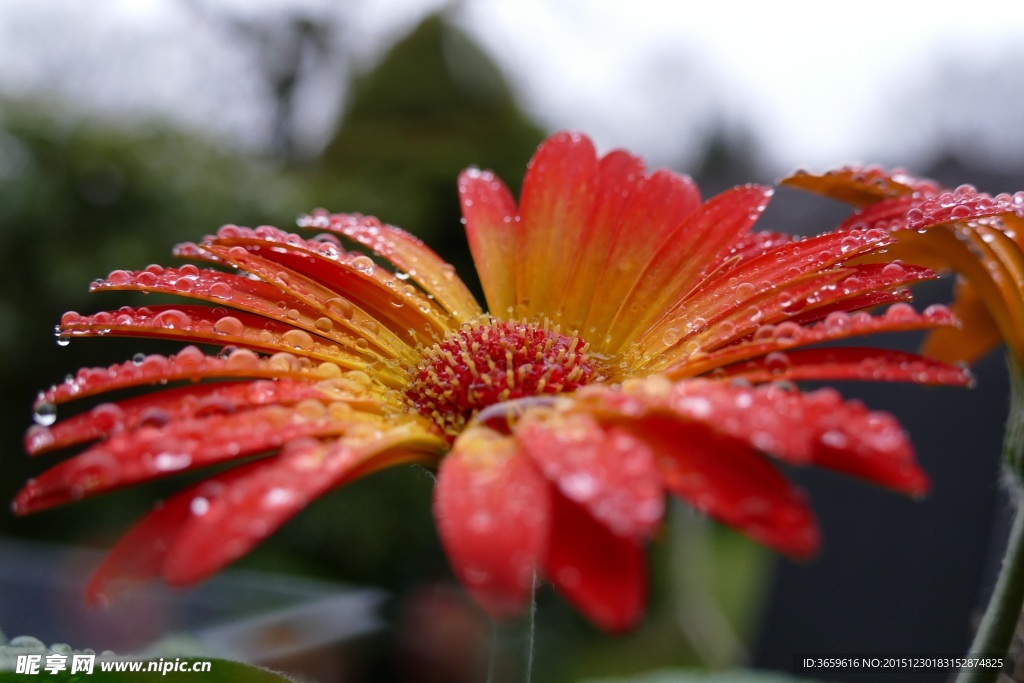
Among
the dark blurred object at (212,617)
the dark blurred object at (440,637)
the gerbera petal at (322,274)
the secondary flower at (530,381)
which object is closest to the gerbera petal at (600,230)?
the secondary flower at (530,381)

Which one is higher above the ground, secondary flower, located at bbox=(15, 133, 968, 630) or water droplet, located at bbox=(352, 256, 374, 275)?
water droplet, located at bbox=(352, 256, 374, 275)

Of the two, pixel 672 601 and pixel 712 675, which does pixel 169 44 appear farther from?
pixel 712 675

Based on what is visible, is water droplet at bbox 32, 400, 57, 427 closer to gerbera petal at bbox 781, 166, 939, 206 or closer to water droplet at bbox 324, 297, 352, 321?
water droplet at bbox 324, 297, 352, 321

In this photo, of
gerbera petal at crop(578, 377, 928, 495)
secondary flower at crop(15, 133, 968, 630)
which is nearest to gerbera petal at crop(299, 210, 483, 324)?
secondary flower at crop(15, 133, 968, 630)

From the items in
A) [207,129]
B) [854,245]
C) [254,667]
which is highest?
[207,129]

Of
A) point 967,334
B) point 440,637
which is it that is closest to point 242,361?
point 967,334

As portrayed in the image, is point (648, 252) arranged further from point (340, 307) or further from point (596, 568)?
point (596, 568)

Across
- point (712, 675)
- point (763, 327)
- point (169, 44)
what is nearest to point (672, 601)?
point (712, 675)
